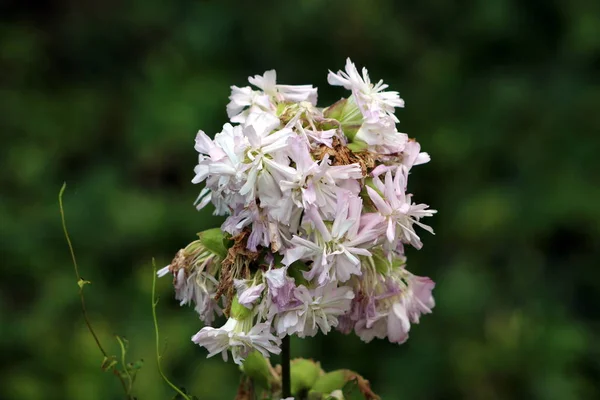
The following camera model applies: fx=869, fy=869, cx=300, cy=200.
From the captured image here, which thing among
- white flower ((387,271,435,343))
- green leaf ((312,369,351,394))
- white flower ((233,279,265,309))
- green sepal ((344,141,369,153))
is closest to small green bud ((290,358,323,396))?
green leaf ((312,369,351,394))

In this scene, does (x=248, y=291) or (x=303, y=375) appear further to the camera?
(x=303, y=375)

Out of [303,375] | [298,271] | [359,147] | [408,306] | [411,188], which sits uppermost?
[359,147]

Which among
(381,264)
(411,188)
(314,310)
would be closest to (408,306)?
(381,264)

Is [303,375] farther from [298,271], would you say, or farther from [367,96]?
[367,96]

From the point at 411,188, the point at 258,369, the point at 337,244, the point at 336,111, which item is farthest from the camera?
the point at 411,188

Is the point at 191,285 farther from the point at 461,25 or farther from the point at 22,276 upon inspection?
the point at 461,25

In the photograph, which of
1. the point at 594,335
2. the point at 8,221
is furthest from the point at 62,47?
the point at 594,335

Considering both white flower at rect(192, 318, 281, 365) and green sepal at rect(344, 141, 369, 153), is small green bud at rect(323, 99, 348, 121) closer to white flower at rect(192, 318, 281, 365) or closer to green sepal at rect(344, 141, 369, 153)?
green sepal at rect(344, 141, 369, 153)
